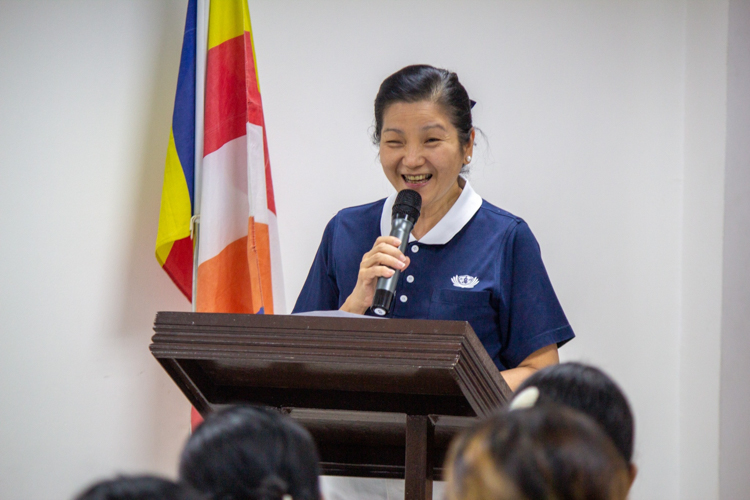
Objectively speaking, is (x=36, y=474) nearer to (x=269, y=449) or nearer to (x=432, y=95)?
(x=432, y=95)

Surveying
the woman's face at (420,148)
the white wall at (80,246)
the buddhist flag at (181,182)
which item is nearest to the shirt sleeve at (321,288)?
the woman's face at (420,148)

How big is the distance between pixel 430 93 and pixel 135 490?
1558 mm

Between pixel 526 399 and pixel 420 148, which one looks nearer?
pixel 526 399

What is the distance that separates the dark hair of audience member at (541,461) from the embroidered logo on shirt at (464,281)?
1.24 meters

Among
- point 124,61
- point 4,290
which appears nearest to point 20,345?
point 4,290

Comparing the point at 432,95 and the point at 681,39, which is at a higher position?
the point at 681,39

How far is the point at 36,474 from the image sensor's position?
8.57ft

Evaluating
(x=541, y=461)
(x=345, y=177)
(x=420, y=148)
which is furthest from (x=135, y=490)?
(x=345, y=177)

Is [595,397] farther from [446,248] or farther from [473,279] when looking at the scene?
[446,248]

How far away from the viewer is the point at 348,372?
1.29m

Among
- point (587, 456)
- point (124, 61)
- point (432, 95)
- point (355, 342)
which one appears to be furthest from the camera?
point (124, 61)

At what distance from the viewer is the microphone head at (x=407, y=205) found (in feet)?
5.90

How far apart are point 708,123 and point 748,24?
1.15 ft

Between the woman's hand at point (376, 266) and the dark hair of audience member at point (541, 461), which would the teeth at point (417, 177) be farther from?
the dark hair of audience member at point (541, 461)
